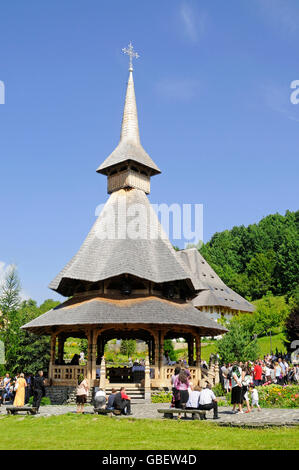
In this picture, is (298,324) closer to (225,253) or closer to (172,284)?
(172,284)

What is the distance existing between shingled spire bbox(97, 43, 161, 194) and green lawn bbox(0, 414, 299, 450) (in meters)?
20.5

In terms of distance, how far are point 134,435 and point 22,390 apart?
11.3 meters

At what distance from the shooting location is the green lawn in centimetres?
1120

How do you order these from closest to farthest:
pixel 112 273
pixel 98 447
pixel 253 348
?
1. pixel 98 447
2. pixel 112 273
3. pixel 253 348

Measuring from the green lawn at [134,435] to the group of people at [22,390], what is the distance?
3655mm

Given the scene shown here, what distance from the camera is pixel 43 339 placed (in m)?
35.9

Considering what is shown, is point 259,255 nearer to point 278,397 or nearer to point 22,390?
point 278,397

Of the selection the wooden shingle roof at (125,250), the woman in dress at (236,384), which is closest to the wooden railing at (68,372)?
the wooden shingle roof at (125,250)

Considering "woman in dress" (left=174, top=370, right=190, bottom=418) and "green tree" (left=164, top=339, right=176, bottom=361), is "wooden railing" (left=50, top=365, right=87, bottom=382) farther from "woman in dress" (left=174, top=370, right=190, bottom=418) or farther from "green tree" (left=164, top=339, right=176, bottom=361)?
"green tree" (left=164, top=339, right=176, bottom=361)

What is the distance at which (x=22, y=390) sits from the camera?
22.6 m

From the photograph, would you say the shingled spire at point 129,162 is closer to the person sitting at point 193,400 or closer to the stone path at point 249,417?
the stone path at point 249,417

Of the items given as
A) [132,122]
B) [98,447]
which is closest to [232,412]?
[98,447]
